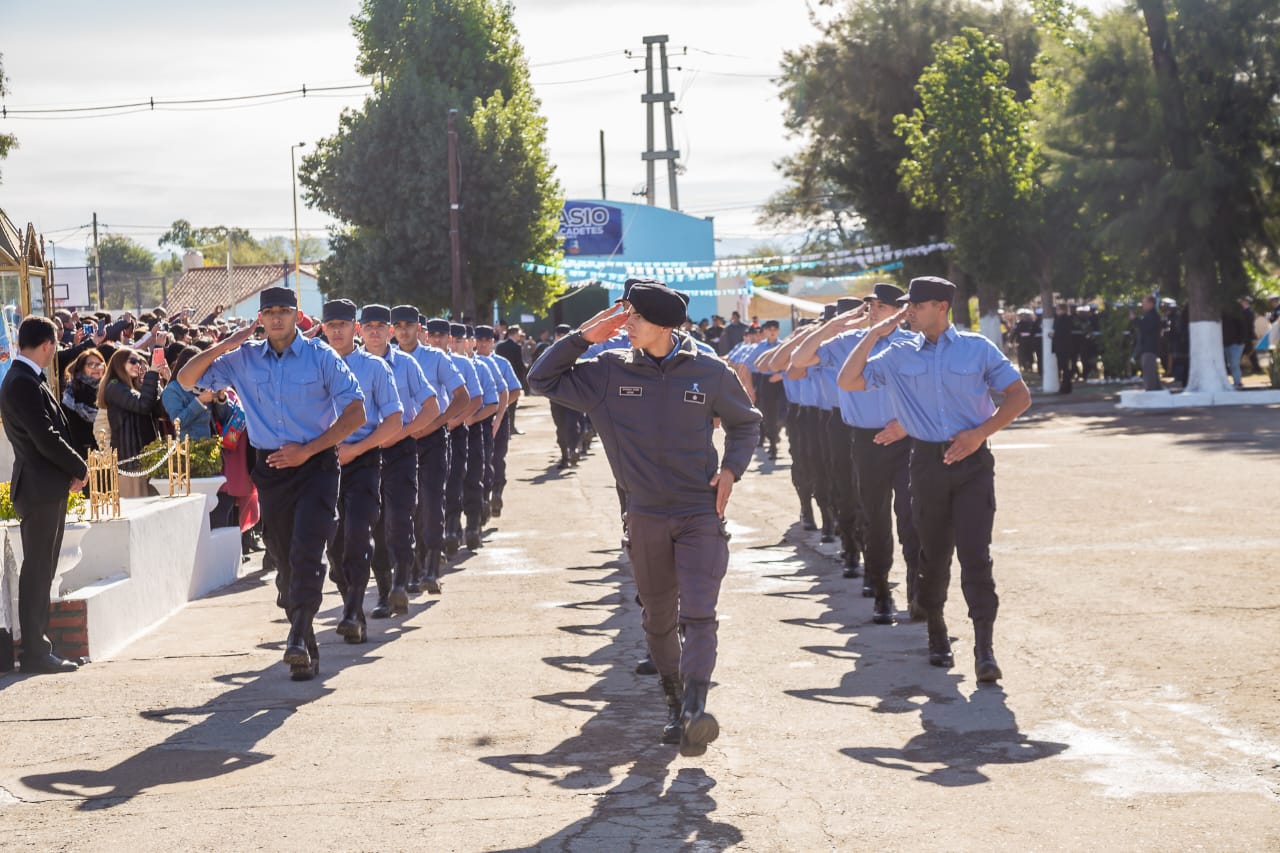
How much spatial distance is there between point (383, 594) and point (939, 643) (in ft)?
13.1

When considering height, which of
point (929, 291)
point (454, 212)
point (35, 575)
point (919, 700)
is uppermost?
point (454, 212)

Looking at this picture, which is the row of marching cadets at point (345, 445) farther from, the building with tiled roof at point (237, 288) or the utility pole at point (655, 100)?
the building with tiled roof at point (237, 288)

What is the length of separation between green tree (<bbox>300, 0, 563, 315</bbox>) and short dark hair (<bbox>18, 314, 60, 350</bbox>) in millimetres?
33534

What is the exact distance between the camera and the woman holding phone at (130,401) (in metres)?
14.4

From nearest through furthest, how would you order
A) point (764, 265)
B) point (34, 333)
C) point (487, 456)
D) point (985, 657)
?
point (985, 657) → point (34, 333) → point (487, 456) → point (764, 265)

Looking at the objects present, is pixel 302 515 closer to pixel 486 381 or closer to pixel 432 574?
pixel 432 574

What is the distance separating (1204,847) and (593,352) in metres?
9.56

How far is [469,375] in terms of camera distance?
13789mm

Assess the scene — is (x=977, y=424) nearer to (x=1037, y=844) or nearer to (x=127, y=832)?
(x=1037, y=844)

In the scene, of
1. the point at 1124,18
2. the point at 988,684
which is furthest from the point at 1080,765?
the point at 1124,18

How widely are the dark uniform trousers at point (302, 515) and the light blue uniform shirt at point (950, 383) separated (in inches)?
119

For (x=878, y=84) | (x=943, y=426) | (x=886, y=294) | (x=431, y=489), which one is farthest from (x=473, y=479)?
(x=878, y=84)

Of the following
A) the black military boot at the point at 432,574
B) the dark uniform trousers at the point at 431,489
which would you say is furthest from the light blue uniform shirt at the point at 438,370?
the black military boot at the point at 432,574

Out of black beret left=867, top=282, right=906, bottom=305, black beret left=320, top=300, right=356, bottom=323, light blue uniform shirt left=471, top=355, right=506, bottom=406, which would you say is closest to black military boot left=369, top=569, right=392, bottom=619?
black beret left=320, top=300, right=356, bottom=323
